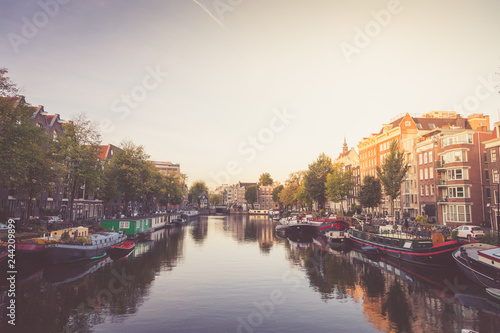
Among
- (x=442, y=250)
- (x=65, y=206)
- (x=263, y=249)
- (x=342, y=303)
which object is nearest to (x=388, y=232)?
(x=442, y=250)

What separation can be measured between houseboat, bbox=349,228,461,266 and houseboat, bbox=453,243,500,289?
9.72 ft

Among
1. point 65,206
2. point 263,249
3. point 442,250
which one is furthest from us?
point 65,206

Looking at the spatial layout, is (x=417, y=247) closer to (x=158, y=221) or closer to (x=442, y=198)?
(x=442, y=198)

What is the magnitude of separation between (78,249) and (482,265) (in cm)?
3928

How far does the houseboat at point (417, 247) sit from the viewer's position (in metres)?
34.7

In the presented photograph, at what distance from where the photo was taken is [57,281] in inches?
1121

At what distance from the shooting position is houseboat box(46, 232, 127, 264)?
34500 millimetres

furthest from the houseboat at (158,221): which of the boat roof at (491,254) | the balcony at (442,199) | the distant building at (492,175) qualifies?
the distant building at (492,175)

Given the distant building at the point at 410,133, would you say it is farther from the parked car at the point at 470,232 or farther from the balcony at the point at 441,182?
the parked car at the point at 470,232

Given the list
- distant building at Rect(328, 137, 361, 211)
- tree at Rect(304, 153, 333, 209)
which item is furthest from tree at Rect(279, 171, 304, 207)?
tree at Rect(304, 153, 333, 209)

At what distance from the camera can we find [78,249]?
36.2 meters

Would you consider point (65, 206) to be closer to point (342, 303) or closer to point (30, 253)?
point (30, 253)

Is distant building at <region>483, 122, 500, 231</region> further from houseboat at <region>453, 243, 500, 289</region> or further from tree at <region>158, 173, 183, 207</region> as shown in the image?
tree at <region>158, 173, 183, 207</region>

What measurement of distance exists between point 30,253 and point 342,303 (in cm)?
3032
